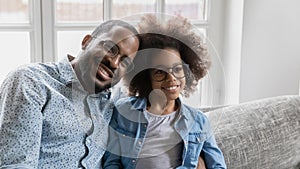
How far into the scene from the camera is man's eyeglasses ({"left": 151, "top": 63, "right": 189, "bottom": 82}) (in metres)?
1.26

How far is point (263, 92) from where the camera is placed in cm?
221

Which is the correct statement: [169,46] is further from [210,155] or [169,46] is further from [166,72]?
[210,155]

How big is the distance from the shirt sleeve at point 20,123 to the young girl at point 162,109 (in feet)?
0.88

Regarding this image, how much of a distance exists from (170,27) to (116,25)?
15cm

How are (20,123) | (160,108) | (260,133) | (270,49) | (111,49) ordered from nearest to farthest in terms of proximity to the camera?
(20,123), (111,49), (160,108), (260,133), (270,49)

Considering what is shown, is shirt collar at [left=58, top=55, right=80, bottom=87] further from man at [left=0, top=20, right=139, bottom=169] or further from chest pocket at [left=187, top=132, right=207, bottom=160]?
chest pocket at [left=187, top=132, right=207, bottom=160]

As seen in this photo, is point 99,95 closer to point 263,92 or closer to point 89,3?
point 89,3

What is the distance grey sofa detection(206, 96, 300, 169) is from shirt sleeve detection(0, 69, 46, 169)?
0.67m

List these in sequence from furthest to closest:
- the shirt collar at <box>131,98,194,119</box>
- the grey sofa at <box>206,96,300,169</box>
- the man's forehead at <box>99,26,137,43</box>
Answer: the grey sofa at <box>206,96,300,169</box>, the shirt collar at <box>131,98,194,119</box>, the man's forehead at <box>99,26,137,43</box>

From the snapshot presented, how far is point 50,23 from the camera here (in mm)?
1912

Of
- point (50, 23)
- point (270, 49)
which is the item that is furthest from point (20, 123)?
point (270, 49)

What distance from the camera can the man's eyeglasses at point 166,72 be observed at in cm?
126

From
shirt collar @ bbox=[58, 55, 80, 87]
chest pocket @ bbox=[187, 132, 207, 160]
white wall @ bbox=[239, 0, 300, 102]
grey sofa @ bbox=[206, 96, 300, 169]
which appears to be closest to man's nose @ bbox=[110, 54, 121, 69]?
shirt collar @ bbox=[58, 55, 80, 87]

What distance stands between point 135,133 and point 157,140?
7cm
